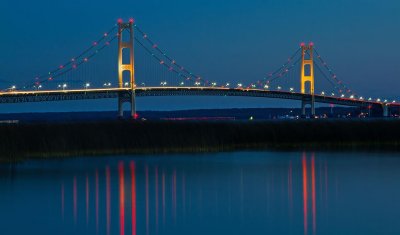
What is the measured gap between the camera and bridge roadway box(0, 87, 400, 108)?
153 ft

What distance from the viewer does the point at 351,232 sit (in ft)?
37.5

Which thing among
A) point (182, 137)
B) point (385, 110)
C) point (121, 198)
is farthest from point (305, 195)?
point (385, 110)

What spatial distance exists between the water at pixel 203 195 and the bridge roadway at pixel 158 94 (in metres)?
26.5

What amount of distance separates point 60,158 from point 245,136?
19.1 ft

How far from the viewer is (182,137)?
22.3 metres

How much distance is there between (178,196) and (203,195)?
426 millimetres

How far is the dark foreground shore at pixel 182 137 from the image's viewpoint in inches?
776

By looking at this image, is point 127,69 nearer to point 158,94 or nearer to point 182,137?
point 158,94

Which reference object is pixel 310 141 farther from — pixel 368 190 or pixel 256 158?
pixel 368 190

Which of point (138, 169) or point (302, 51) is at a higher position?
point (302, 51)

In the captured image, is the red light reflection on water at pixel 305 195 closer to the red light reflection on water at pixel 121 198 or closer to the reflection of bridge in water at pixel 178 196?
the reflection of bridge in water at pixel 178 196

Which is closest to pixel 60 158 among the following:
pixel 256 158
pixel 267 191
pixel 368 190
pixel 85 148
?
pixel 85 148

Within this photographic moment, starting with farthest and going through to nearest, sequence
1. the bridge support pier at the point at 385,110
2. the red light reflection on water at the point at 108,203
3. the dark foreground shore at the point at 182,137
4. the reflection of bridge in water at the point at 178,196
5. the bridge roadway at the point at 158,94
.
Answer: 1. the bridge support pier at the point at 385,110
2. the bridge roadway at the point at 158,94
3. the dark foreground shore at the point at 182,137
4. the reflection of bridge in water at the point at 178,196
5. the red light reflection on water at the point at 108,203

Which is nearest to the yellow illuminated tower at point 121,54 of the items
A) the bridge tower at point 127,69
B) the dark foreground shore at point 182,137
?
the bridge tower at point 127,69
